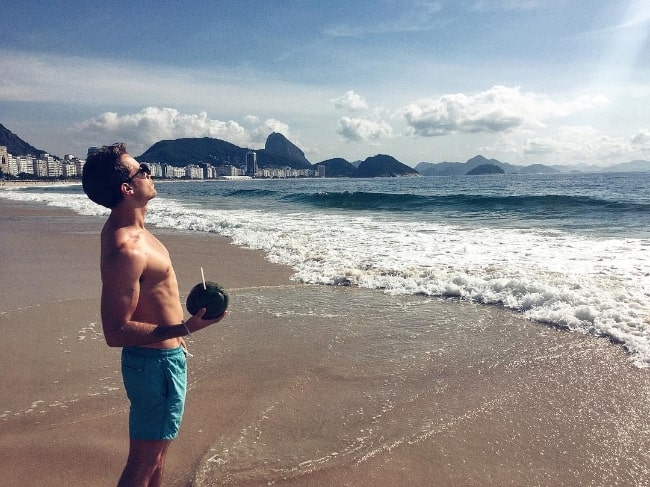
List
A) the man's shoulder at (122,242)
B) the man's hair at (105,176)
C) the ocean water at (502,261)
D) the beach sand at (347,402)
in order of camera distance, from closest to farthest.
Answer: the man's shoulder at (122,242)
the man's hair at (105,176)
the beach sand at (347,402)
the ocean water at (502,261)

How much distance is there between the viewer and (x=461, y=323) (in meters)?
6.24

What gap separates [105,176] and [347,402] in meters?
2.80

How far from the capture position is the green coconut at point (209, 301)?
2.17 meters

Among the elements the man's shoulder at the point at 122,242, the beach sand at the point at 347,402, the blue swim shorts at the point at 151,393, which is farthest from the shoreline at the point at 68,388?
the man's shoulder at the point at 122,242

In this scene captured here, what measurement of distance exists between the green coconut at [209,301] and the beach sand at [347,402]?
1465 millimetres

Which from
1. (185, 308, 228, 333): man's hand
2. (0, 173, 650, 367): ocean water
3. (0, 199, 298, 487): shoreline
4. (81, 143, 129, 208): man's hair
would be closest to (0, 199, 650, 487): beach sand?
(0, 199, 298, 487): shoreline

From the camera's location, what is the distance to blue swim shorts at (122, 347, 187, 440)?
2252 millimetres

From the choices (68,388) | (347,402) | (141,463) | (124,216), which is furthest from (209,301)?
(68,388)

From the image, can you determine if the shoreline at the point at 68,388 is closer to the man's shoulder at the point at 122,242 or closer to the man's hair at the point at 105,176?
the man's shoulder at the point at 122,242

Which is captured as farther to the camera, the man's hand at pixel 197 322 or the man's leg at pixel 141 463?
the man's leg at pixel 141 463

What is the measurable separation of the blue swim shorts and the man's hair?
732mm

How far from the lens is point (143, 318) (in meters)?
2.25

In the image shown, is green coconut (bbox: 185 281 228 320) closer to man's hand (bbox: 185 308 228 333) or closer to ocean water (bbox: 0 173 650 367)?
man's hand (bbox: 185 308 228 333)

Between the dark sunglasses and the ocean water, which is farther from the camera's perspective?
the ocean water
